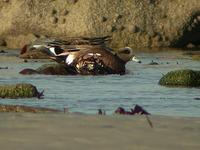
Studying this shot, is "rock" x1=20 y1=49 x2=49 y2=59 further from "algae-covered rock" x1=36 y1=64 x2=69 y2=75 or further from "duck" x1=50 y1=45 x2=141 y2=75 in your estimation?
"algae-covered rock" x1=36 y1=64 x2=69 y2=75

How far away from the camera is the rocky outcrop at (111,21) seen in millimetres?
39750

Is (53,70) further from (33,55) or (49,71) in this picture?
(33,55)

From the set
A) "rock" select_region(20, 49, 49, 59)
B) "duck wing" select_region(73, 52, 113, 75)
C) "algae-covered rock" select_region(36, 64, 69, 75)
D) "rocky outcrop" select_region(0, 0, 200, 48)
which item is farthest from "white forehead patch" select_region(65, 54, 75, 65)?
"rocky outcrop" select_region(0, 0, 200, 48)

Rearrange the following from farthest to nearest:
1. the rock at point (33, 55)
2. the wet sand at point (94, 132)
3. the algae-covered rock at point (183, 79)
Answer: the rock at point (33, 55), the algae-covered rock at point (183, 79), the wet sand at point (94, 132)

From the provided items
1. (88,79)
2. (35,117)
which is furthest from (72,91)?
(35,117)

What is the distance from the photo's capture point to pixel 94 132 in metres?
8.58

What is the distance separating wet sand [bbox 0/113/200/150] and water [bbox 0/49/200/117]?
3.24 meters

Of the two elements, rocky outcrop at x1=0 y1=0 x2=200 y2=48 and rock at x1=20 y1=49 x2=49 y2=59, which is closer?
rock at x1=20 y1=49 x2=49 y2=59

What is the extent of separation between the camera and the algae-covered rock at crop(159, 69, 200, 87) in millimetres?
18656

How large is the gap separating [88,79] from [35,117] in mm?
10792

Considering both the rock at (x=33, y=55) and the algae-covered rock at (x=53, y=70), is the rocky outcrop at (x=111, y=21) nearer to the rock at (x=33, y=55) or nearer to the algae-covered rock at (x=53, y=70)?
the rock at (x=33, y=55)

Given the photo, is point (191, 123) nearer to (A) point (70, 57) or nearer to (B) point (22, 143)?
(B) point (22, 143)

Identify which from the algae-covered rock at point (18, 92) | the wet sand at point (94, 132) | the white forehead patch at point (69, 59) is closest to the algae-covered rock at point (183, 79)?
the white forehead patch at point (69, 59)

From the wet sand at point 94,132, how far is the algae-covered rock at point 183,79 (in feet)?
27.9
